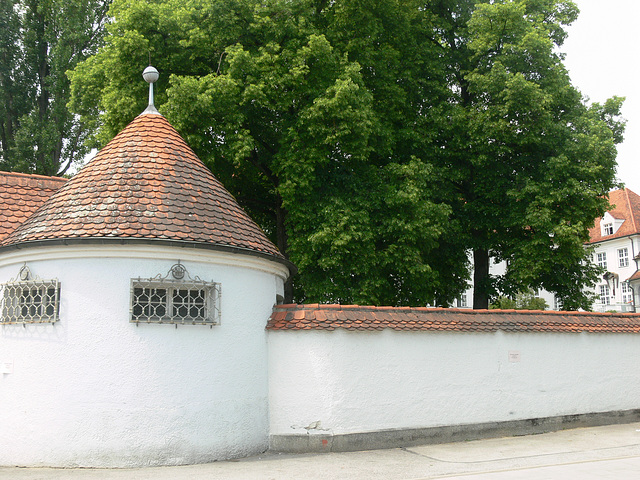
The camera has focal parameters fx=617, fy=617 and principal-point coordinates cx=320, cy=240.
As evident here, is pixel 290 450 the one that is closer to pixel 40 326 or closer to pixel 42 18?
pixel 40 326

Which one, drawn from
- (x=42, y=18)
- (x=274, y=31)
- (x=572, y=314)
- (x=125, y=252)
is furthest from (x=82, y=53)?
(x=572, y=314)

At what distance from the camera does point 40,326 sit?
9.36m

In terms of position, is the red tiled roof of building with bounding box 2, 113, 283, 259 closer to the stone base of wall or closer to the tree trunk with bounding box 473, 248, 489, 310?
the stone base of wall

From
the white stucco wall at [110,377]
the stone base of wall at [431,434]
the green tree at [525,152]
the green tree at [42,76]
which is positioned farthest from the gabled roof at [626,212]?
the white stucco wall at [110,377]

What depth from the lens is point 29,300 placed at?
9.78 meters

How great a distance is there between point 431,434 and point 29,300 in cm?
720

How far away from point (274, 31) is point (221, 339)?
10199mm

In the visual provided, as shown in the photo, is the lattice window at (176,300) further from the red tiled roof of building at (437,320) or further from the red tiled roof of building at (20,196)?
the red tiled roof of building at (20,196)

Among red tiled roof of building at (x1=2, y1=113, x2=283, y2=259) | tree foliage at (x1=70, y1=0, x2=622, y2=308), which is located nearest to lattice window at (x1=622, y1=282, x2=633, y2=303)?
tree foliage at (x1=70, y1=0, x2=622, y2=308)

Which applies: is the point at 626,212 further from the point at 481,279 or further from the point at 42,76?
the point at 42,76

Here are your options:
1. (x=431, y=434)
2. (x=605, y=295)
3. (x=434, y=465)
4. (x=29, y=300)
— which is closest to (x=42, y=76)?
(x=29, y=300)

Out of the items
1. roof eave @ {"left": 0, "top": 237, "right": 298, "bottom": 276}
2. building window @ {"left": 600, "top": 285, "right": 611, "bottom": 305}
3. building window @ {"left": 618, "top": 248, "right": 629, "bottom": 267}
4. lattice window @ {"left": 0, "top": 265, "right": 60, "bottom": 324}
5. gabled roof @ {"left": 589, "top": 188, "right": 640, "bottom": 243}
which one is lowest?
lattice window @ {"left": 0, "top": 265, "right": 60, "bottom": 324}

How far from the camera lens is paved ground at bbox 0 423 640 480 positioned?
845 cm

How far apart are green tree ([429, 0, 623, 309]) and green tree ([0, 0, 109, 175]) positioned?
17.3 meters
